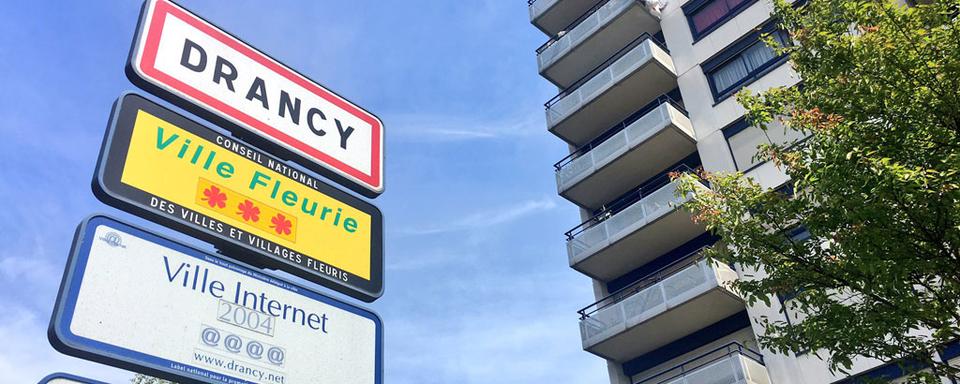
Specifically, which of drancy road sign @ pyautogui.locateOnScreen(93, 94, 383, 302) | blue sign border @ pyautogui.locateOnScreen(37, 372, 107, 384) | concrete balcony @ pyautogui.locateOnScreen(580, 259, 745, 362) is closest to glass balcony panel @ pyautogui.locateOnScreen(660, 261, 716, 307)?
concrete balcony @ pyautogui.locateOnScreen(580, 259, 745, 362)

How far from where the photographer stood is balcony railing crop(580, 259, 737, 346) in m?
20.4

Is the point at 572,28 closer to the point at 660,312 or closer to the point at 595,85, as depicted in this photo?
the point at 595,85

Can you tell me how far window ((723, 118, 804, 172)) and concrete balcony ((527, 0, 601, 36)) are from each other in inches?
401

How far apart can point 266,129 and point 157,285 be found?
2141 millimetres

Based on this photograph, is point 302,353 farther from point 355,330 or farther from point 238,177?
point 238,177

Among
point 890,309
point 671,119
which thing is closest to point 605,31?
point 671,119

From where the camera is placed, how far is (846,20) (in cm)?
959

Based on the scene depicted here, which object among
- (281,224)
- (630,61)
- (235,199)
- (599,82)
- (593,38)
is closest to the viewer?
(235,199)

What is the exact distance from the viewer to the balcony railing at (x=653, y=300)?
20.4 meters

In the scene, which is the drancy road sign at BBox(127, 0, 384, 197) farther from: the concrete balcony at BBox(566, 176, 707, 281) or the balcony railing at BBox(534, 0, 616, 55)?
the balcony railing at BBox(534, 0, 616, 55)

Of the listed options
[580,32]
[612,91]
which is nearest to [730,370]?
[612,91]

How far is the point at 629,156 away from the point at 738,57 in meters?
4.81

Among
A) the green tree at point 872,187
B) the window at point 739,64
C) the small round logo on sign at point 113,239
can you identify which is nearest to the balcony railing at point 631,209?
the window at point 739,64

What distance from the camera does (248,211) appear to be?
225 inches
